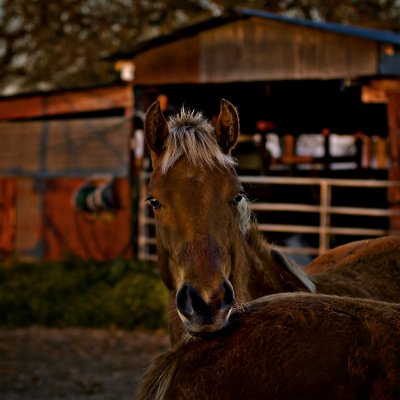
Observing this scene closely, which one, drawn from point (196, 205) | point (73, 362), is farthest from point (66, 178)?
point (196, 205)

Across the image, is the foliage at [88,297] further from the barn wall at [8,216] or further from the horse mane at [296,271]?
the horse mane at [296,271]

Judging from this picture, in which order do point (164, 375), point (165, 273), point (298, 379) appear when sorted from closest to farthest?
point (298, 379)
point (164, 375)
point (165, 273)

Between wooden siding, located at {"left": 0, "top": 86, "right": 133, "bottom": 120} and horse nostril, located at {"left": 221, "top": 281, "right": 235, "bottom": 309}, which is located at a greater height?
wooden siding, located at {"left": 0, "top": 86, "right": 133, "bottom": 120}

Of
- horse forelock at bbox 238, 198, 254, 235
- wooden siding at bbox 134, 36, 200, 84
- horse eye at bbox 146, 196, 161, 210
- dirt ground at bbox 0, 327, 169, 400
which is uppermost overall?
wooden siding at bbox 134, 36, 200, 84

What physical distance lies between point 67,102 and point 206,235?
28.3 ft

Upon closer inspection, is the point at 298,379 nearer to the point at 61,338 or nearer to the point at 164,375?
the point at 164,375

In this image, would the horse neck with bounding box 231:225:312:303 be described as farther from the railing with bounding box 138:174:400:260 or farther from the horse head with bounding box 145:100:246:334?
the railing with bounding box 138:174:400:260

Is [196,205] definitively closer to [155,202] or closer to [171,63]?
[155,202]

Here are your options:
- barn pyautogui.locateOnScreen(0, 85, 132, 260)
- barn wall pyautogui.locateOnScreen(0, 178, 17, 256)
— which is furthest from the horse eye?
barn wall pyautogui.locateOnScreen(0, 178, 17, 256)

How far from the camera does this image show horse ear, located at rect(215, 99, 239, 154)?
2887 millimetres

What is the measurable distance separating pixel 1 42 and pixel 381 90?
15.0 metres

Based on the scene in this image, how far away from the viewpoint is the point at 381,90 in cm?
887

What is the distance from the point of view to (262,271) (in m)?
3.08

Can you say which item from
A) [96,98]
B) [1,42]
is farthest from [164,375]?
[1,42]
